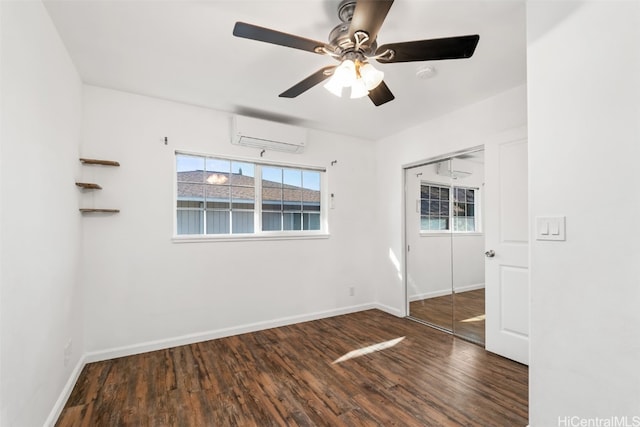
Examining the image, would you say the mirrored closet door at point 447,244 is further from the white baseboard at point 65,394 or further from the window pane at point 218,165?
the white baseboard at point 65,394

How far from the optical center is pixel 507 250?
2.68m

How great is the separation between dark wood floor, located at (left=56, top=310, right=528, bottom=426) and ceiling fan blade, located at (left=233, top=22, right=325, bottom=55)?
2.20 metres

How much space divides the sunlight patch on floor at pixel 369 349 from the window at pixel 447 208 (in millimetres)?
1470

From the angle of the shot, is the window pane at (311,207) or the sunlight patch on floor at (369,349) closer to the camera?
the sunlight patch on floor at (369,349)

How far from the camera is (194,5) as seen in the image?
1673 mm

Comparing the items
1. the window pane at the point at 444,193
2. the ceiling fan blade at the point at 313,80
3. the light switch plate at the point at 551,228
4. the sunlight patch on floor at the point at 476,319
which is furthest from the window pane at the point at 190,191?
the sunlight patch on floor at the point at 476,319

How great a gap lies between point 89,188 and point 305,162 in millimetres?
2249

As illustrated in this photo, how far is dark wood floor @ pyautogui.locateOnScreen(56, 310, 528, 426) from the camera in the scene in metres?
1.84

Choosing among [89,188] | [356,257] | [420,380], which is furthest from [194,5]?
[356,257]

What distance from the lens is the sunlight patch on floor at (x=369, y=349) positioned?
2.66m

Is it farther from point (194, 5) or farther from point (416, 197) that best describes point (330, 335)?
point (194, 5)

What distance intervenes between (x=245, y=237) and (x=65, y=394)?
1.88 m

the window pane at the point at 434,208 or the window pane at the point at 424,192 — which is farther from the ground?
the window pane at the point at 424,192

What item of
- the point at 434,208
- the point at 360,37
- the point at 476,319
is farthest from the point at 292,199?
the point at 476,319
